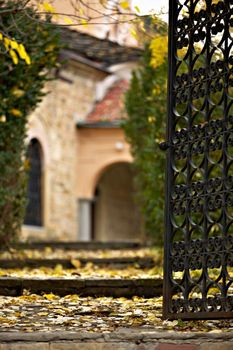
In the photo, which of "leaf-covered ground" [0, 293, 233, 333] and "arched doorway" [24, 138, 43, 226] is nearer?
"leaf-covered ground" [0, 293, 233, 333]

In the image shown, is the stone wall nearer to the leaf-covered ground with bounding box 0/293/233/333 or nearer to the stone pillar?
the stone pillar

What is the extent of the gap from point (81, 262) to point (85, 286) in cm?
411

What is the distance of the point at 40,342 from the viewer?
20.5ft

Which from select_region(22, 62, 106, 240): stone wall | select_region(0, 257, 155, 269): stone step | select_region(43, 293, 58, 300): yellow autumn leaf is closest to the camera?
select_region(43, 293, 58, 300): yellow autumn leaf

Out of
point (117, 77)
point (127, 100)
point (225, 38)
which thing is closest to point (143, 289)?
point (225, 38)

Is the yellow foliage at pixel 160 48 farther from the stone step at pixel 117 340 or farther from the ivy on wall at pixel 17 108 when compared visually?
the stone step at pixel 117 340

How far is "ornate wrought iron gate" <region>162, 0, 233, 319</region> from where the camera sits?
6824 millimetres

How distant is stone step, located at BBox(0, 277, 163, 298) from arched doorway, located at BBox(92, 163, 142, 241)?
21.1m

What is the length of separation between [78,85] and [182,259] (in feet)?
70.8

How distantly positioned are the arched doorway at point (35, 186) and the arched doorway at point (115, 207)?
14.6 ft

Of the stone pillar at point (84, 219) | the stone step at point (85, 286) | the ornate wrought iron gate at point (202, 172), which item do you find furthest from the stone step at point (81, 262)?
the stone pillar at point (84, 219)

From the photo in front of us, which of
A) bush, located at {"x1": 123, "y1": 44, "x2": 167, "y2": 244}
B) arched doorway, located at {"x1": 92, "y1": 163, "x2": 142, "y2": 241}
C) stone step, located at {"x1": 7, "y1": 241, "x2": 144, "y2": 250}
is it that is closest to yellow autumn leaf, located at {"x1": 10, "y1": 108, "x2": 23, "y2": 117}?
bush, located at {"x1": 123, "y1": 44, "x2": 167, "y2": 244}

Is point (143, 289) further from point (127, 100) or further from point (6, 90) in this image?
point (127, 100)

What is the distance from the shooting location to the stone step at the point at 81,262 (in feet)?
38.3
